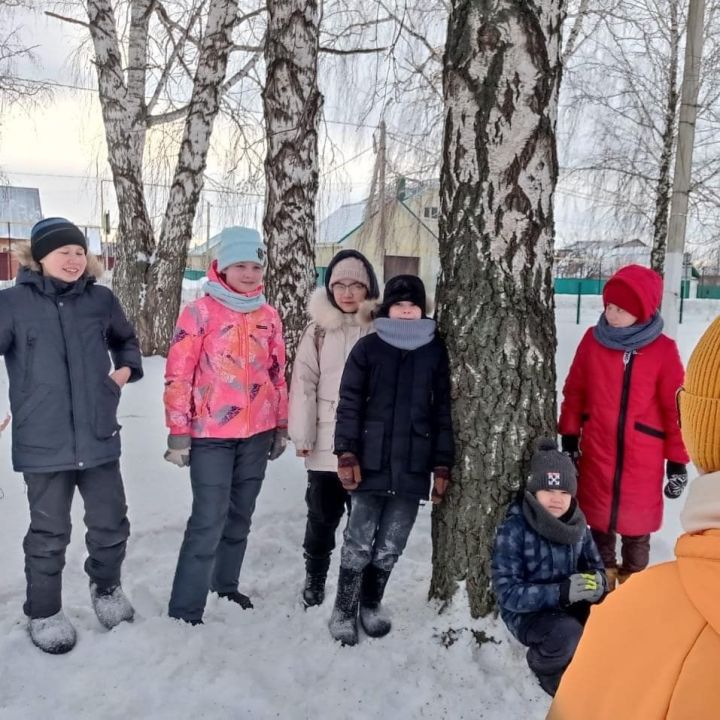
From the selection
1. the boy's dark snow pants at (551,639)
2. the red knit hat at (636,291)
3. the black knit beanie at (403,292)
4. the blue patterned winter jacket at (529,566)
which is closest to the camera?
the boy's dark snow pants at (551,639)

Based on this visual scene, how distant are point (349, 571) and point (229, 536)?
2.11 ft

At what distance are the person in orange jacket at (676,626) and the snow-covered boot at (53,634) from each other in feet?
7.33

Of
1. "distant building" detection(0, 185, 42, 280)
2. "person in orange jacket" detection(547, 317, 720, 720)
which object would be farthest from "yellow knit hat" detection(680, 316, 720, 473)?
"distant building" detection(0, 185, 42, 280)

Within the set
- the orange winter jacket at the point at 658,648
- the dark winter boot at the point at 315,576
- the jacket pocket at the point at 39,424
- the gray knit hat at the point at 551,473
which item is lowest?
the dark winter boot at the point at 315,576

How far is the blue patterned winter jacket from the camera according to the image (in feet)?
7.76

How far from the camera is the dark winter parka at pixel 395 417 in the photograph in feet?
8.84

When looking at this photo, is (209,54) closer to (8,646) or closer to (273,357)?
(273,357)

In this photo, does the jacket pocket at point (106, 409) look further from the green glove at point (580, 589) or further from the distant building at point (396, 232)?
the green glove at point (580, 589)

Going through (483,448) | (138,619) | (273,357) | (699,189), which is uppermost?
(699,189)

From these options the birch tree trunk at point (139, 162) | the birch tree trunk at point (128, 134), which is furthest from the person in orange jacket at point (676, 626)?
Result: the birch tree trunk at point (128, 134)

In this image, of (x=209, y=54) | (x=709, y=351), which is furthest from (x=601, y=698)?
(x=209, y=54)

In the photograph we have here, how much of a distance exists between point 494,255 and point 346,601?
1.61 m

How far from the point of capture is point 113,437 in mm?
2752

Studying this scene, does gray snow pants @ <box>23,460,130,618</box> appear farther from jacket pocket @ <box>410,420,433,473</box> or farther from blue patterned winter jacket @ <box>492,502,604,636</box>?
blue patterned winter jacket @ <box>492,502,604,636</box>
